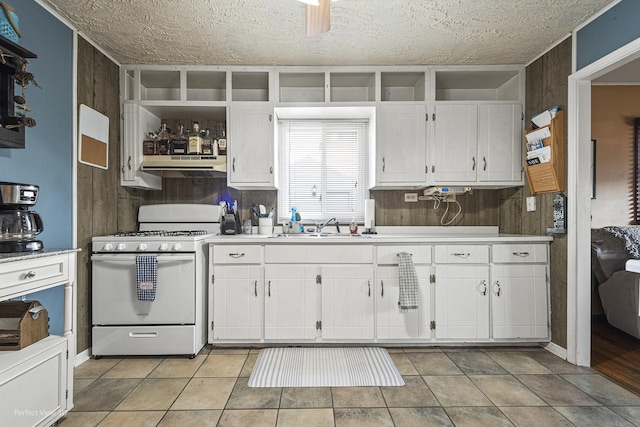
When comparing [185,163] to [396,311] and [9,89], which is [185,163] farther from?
[396,311]

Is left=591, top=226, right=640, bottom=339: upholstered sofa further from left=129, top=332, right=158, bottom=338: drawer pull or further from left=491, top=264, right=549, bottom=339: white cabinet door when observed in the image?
left=129, top=332, right=158, bottom=338: drawer pull

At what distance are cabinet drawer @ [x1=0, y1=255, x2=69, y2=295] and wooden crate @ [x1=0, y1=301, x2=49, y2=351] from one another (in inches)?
6.5

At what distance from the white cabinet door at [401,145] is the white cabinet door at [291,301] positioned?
1107mm

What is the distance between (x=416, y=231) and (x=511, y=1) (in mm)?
1995

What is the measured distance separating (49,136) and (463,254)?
3.17 m

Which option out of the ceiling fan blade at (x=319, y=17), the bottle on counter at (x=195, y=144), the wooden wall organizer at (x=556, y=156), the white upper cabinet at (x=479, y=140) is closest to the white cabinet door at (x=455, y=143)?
the white upper cabinet at (x=479, y=140)

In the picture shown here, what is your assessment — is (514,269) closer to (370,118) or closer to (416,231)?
(416,231)

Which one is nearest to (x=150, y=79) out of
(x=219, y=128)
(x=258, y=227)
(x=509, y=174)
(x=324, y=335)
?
(x=219, y=128)

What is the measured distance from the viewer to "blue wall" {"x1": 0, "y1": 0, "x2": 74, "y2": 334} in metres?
2.08

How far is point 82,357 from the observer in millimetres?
2561

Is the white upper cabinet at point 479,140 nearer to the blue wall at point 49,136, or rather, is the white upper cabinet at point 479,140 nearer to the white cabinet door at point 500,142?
the white cabinet door at point 500,142

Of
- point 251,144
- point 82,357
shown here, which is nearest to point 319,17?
point 251,144

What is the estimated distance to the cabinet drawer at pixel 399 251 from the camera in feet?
9.10

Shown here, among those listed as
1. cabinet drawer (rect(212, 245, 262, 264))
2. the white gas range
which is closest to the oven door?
the white gas range
